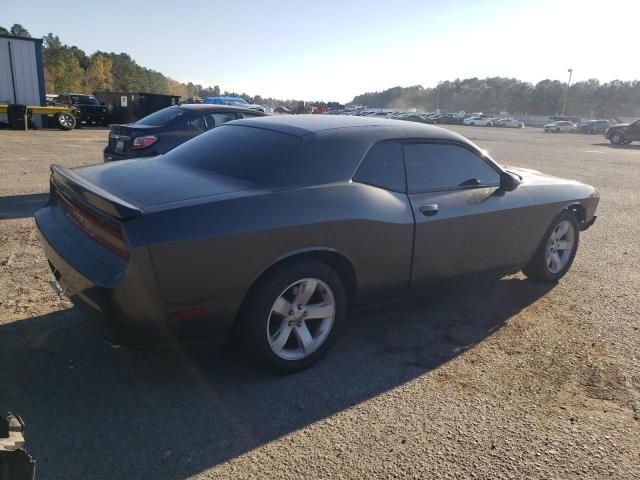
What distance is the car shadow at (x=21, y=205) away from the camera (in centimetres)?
635

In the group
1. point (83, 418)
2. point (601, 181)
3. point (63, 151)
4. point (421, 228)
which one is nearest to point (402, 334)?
point (421, 228)

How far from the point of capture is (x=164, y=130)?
7500mm

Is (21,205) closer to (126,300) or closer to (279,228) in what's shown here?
(126,300)

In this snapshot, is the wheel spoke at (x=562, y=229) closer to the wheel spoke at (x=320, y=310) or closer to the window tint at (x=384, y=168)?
the window tint at (x=384, y=168)

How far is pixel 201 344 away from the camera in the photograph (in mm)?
2801

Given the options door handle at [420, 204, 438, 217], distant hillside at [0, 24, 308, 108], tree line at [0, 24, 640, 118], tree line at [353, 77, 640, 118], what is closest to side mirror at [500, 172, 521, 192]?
door handle at [420, 204, 438, 217]

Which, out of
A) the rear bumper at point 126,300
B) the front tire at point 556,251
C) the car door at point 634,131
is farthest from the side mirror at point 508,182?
the car door at point 634,131

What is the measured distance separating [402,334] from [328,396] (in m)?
1.04

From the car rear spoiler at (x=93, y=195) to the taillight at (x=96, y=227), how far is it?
0.21 ft

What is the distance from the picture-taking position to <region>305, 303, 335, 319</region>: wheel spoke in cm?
311

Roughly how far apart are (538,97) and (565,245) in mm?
119330

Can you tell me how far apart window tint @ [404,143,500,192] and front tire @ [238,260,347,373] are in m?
1.03

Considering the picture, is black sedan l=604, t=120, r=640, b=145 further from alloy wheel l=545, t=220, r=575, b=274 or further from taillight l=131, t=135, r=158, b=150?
taillight l=131, t=135, r=158, b=150

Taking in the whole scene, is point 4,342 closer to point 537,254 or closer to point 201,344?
point 201,344
